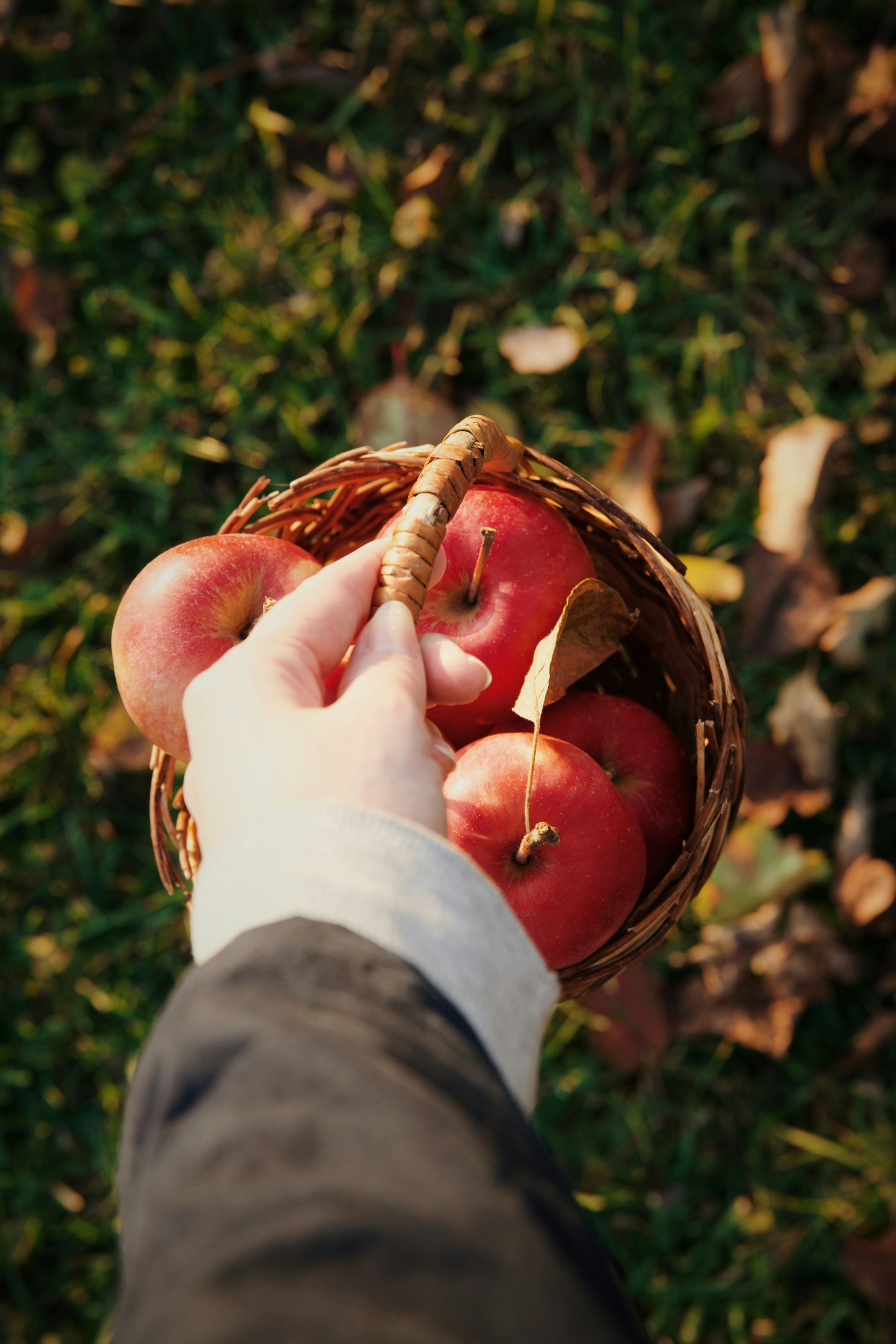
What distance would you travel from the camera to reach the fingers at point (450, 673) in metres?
0.78

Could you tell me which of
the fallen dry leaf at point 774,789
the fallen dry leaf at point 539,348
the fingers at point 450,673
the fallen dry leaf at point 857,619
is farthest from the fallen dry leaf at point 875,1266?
the fallen dry leaf at point 539,348

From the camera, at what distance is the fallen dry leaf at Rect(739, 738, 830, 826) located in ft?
5.19

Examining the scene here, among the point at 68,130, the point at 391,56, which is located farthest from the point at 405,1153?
the point at 68,130

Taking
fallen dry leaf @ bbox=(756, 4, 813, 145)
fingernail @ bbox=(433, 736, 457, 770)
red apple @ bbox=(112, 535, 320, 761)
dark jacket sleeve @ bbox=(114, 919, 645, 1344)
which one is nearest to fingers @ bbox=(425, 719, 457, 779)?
fingernail @ bbox=(433, 736, 457, 770)

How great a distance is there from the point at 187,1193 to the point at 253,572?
731 mm

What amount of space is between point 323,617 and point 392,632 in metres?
0.06

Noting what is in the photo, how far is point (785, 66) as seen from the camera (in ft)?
5.57

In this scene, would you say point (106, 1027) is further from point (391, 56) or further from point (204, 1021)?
point (391, 56)

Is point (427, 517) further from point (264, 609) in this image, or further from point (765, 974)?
point (765, 974)

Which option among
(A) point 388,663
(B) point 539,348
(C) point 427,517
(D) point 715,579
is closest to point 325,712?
(A) point 388,663

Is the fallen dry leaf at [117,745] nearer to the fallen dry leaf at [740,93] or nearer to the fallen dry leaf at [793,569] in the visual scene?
the fallen dry leaf at [793,569]

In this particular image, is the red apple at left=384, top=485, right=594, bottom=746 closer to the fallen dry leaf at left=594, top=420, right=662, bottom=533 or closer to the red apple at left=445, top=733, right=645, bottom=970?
the red apple at left=445, top=733, right=645, bottom=970

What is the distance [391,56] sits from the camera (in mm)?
1852

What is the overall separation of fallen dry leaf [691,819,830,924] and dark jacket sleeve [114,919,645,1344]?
1035 millimetres
